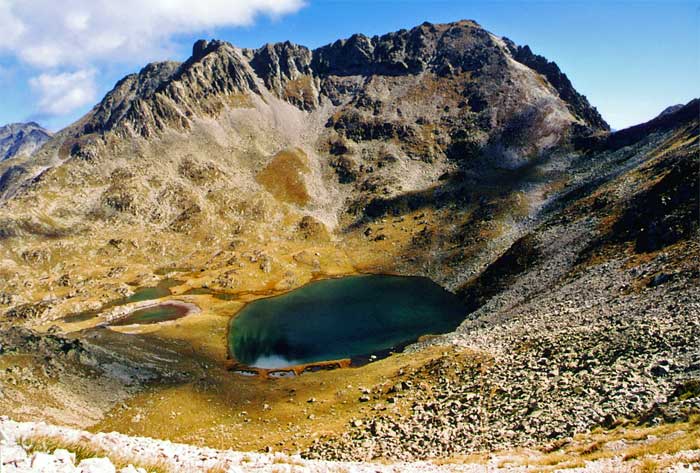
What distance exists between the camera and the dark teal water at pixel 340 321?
7681cm

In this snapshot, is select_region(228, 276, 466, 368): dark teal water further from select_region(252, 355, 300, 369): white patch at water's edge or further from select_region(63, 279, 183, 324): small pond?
select_region(63, 279, 183, 324): small pond

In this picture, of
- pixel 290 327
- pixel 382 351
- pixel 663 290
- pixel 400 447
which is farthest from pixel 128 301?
pixel 663 290

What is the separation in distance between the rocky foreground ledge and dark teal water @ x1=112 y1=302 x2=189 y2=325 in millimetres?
84582

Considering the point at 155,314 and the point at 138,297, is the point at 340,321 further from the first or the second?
the point at 138,297

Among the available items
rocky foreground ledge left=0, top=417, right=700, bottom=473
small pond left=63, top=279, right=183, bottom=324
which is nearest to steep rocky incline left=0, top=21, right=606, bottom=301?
small pond left=63, top=279, right=183, bottom=324

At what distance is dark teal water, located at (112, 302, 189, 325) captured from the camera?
95.6 m

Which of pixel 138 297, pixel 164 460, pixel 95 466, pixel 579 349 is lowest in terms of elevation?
pixel 579 349

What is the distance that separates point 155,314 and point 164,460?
9630 cm

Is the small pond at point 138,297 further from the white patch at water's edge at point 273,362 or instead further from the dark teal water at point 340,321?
the white patch at water's edge at point 273,362

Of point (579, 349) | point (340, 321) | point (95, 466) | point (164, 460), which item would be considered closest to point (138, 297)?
point (340, 321)

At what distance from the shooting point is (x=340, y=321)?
92.0 metres

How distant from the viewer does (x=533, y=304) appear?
203ft

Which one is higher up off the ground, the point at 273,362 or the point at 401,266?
the point at 401,266

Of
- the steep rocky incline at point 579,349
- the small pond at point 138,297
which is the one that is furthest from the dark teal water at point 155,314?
the steep rocky incline at point 579,349
